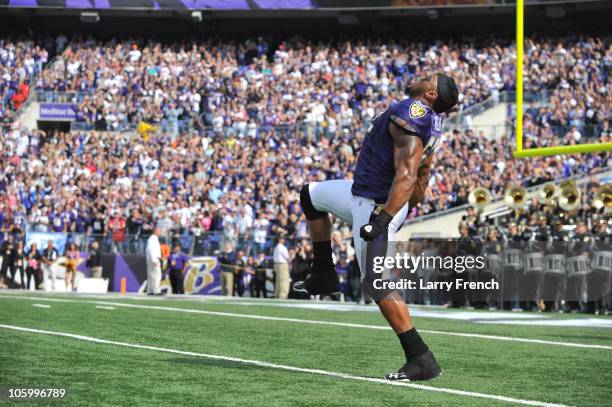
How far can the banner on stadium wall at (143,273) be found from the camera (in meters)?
23.0

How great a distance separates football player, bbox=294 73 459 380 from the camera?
616 cm

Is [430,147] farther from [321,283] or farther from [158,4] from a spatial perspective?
[158,4]

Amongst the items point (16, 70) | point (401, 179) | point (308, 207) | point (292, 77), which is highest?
point (16, 70)

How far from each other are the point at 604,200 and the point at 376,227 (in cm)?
1316

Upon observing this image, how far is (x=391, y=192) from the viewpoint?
243 inches

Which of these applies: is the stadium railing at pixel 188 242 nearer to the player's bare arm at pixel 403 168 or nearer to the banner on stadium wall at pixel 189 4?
the banner on stadium wall at pixel 189 4

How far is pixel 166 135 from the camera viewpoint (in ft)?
96.9

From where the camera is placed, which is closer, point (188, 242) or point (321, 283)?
point (321, 283)

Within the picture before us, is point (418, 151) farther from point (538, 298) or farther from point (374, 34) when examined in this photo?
point (374, 34)

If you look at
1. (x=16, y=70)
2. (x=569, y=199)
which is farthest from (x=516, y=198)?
(x=16, y=70)

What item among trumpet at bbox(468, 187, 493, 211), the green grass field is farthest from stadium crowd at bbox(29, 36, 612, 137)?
the green grass field

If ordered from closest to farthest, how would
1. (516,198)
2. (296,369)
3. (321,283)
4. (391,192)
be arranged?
1. (391,192)
2. (296,369)
3. (321,283)
4. (516,198)

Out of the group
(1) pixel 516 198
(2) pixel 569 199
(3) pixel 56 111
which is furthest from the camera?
(3) pixel 56 111

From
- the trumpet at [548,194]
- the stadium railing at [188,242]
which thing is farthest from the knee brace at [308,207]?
the stadium railing at [188,242]
